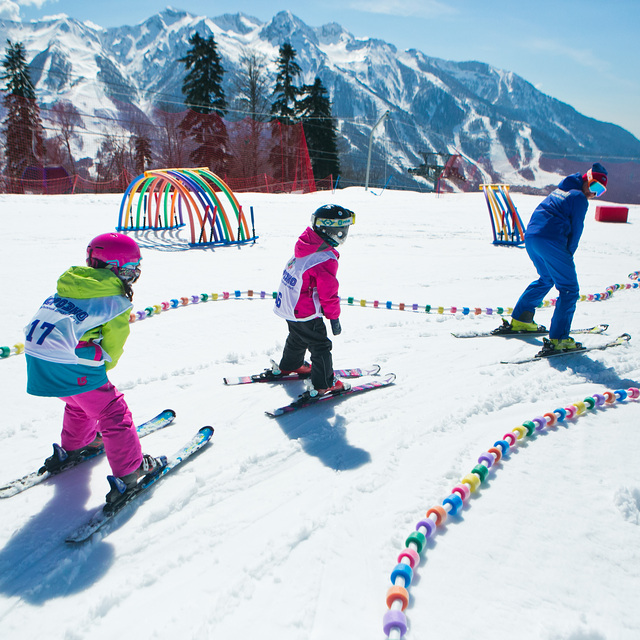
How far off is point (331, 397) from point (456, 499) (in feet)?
5.04

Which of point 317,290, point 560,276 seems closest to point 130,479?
point 317,290

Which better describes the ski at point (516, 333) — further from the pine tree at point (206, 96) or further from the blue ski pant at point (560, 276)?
the pine tree at point (206, 96)

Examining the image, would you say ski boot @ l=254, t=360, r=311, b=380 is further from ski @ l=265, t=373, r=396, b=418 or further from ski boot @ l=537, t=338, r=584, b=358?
ski boot @ l=537, t=338, r=584, b=358

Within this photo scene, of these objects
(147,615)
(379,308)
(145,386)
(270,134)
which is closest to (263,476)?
(147,615)

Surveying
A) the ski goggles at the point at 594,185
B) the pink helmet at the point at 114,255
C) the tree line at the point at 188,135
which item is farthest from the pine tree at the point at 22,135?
the ski goggles at the point at 594,185

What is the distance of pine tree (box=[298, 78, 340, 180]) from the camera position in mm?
36812

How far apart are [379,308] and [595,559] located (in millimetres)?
4571

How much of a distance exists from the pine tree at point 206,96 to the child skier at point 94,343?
28.0m

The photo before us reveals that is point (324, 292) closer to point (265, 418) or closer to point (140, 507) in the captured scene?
point (265, 418)

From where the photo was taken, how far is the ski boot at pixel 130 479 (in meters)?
2.52

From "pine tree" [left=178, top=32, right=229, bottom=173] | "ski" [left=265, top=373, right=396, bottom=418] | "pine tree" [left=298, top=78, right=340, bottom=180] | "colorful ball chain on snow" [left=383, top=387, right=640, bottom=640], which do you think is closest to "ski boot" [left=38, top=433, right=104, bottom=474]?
"ski" [left=265, top=373, right=396, bottom=418]

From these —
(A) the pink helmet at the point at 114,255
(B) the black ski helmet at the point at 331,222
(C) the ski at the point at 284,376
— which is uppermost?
(B) the black ski helmet at the point at 331,222

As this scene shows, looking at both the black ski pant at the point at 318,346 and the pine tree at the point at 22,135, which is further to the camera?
the pine tree at the point at 22,135

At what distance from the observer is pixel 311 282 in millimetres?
3732
